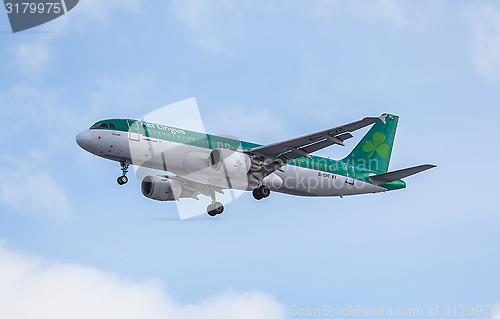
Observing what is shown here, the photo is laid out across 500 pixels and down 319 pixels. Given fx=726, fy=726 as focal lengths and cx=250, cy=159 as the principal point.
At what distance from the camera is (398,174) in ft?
138

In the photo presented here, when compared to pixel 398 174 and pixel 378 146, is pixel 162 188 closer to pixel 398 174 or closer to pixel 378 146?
pixel 398 174

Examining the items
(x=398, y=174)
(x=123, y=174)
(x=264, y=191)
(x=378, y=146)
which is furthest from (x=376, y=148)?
(x=123, y=174)

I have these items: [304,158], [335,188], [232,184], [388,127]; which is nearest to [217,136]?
[232,184]

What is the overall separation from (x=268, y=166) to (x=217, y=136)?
10.5 feet

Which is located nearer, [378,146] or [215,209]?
[215,209]

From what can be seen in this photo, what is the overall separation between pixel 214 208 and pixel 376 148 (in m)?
12.7

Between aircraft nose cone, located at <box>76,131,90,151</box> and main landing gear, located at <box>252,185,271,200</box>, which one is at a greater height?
aircraft nose cone, located at <box>76,131,90,151</box>

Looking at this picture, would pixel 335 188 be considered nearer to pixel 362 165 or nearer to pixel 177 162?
pixel 362 165

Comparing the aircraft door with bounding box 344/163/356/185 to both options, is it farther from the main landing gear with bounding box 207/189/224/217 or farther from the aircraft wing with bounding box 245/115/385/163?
the main landing gear with bounding box 207/189/224/217

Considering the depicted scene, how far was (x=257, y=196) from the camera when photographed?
3956cm

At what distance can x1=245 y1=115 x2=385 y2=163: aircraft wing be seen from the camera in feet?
114

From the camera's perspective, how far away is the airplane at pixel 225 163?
3631cm

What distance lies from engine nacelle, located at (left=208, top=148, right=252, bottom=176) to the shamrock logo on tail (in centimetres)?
1237

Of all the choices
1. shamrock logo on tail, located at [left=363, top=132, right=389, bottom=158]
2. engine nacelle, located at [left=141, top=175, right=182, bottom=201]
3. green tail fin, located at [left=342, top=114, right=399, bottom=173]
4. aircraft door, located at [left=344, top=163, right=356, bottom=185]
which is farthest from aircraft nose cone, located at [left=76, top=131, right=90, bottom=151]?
shamrock logo on tail, located at [left=363, top=132, right=389, bottom=158]
